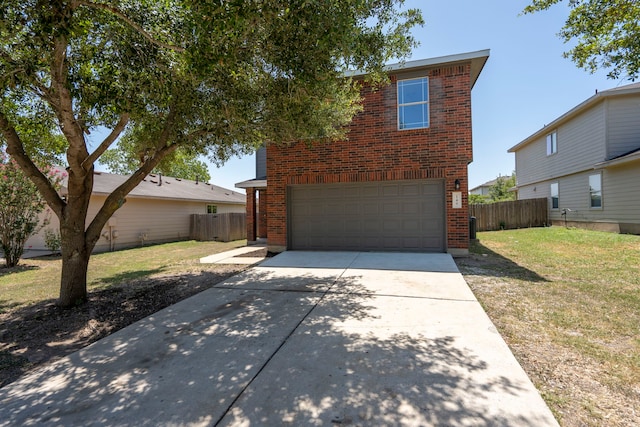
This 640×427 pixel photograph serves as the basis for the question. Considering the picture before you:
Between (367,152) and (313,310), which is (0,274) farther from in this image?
(367,152)

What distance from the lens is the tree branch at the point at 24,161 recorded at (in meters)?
4.55

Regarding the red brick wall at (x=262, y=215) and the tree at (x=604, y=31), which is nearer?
the tree at (x=604, y=31)

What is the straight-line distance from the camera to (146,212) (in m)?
15.3

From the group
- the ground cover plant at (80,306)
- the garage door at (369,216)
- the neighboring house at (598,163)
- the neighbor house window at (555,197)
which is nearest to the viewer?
the ground cover plant at (80,306)

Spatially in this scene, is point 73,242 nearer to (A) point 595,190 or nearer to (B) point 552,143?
(A) point 595,190

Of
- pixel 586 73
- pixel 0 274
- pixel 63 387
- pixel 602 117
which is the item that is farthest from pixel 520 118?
pixel 0 274

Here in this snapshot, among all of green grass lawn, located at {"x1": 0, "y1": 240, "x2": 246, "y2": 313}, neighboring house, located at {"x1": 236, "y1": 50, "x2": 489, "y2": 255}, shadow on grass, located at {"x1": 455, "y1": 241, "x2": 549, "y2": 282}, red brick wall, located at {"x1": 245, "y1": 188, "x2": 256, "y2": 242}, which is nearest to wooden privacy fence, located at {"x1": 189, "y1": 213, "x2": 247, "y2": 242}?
red brick wall, located at {"x1": 245, "y1": 188, "x2": 256, "y2": 242}

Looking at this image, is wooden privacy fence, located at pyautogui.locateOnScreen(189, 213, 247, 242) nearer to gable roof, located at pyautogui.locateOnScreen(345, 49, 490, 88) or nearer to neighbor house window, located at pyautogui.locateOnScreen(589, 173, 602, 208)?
gable roof, located at pyautogui.locateOnScreen(345, 49, 490, 88)

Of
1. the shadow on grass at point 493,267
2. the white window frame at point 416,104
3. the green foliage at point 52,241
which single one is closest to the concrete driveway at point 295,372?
the shadow on grass at point 493,267

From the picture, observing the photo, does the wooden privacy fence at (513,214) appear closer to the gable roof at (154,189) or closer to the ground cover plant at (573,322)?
the ground cover plant at (573,322)

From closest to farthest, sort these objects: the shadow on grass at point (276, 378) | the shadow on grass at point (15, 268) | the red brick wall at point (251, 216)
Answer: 1. the shadow on grass at point (276, 378)
2. the shadow on grass at point (15, 268)
3. the red brick wall at point (251, 216)

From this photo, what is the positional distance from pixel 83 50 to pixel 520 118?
1878 cm

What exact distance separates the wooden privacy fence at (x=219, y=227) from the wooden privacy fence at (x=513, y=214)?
1318 centimetres

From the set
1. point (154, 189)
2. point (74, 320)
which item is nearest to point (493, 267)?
point (74, 320)
